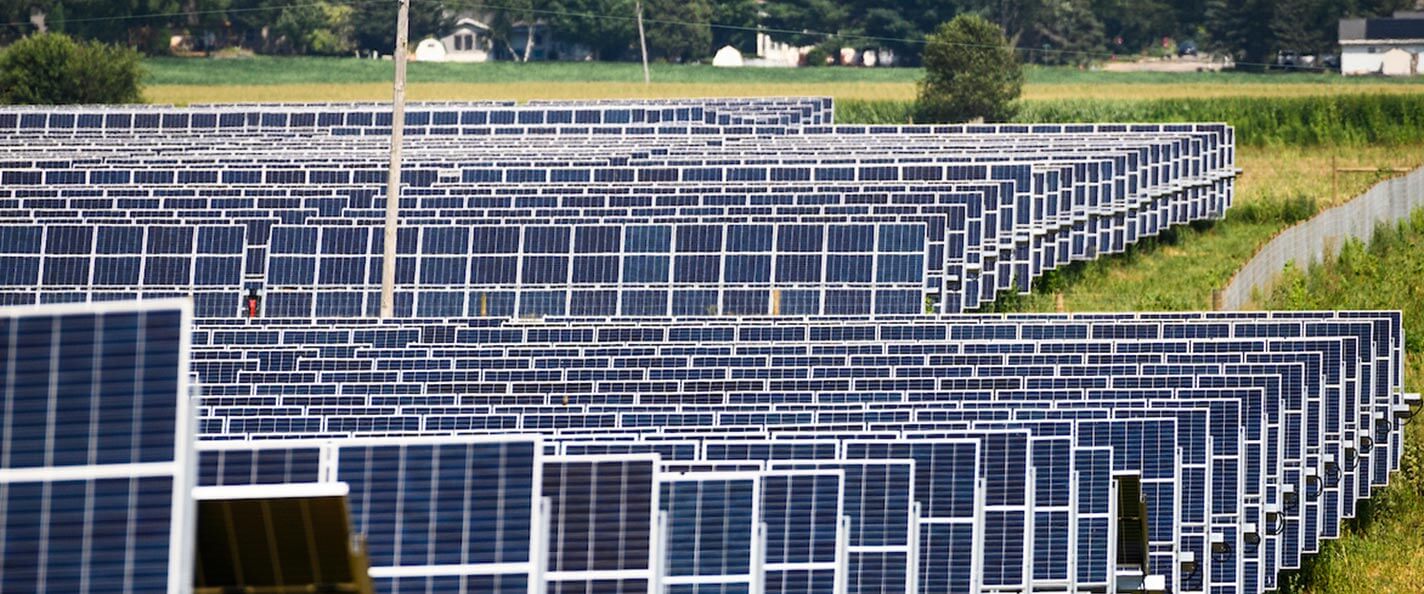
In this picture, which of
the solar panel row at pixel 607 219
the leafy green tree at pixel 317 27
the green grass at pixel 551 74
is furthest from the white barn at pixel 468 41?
the solar panel row at pixel 607 219

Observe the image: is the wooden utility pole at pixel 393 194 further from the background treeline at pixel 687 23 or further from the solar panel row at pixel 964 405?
the background treeline at pixel 687 23

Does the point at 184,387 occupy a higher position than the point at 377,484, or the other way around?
the point at 184,387

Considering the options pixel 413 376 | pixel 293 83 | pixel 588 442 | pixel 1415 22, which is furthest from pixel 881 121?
pixel 588 442

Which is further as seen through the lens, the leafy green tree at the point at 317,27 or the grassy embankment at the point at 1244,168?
A: the leafy green tree at the point at 317,27

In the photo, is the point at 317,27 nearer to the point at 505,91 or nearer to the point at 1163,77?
the point at 505,91

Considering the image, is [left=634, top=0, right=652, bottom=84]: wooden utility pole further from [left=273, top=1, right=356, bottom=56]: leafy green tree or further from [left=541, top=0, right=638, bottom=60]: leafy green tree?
[left=273, top=1, right=356, bottom=56]: leafy green tree

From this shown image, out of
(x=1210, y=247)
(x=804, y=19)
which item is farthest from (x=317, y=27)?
(x=1210, y=247)

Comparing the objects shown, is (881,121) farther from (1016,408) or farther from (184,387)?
(184,387)
